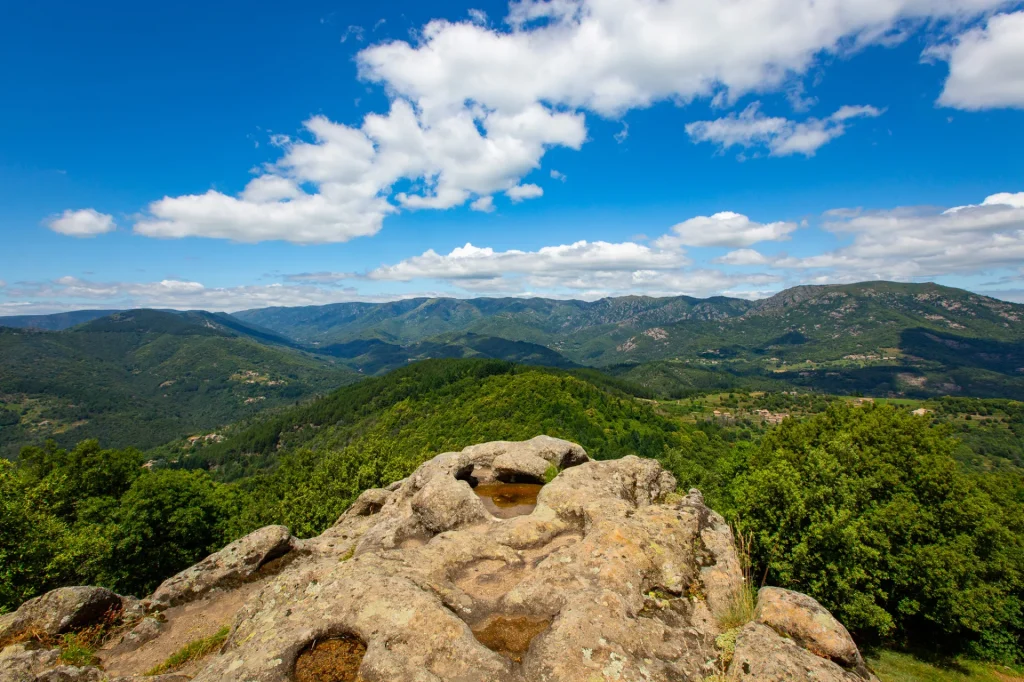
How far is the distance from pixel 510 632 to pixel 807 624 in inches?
285

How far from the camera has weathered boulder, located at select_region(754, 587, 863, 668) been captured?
30.0ft

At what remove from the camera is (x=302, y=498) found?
45.3 metres

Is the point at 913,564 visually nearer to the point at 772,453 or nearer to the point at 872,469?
the point at 872,469

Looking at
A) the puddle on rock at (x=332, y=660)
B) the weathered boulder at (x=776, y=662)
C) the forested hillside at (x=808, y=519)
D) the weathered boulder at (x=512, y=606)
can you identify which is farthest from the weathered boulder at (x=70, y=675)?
the forested hillside at (x=808, y=519)

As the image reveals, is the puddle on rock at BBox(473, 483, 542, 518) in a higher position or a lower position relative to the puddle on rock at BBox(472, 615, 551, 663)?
lower

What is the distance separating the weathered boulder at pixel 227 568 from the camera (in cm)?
1784

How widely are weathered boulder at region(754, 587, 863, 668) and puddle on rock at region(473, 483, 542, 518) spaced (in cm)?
1284

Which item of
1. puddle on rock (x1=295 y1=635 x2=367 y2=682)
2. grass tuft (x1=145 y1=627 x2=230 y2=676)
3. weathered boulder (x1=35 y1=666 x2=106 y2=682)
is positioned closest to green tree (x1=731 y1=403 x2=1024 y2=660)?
puddle on rock (x1=295 y1=635 x2=367 y2=682)

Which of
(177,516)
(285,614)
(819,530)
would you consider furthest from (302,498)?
(819,530)

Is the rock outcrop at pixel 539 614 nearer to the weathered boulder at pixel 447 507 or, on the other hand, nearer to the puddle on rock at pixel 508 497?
the weathered boulder at pixel 447 507

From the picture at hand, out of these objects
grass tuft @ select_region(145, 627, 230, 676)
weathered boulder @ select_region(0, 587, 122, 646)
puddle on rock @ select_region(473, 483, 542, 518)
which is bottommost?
puddle on rock @ select_region(473, 483, 542, 518)

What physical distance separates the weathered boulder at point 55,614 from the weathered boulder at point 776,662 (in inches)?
840

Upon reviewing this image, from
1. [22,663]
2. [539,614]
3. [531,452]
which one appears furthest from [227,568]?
[531,452]

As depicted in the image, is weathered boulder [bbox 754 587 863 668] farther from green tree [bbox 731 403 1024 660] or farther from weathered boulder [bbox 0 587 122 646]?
weathered boulder [bbox 0 587 122 646]
